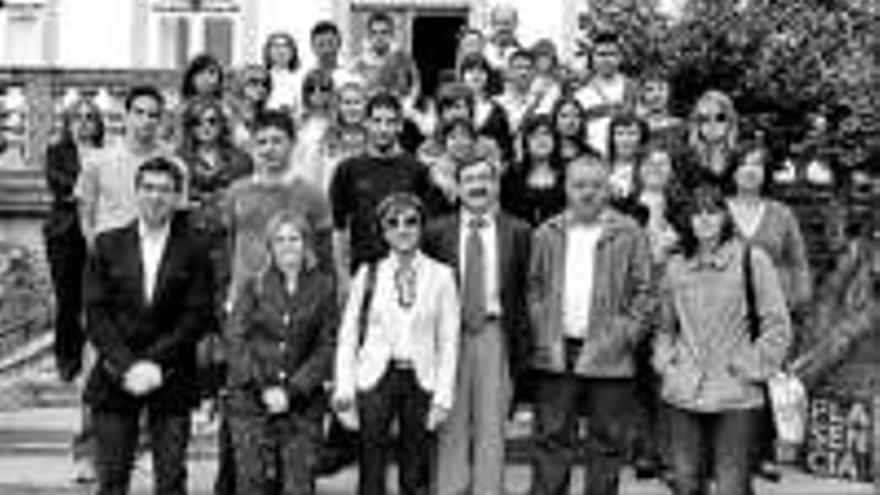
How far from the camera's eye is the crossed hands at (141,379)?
8289 mm

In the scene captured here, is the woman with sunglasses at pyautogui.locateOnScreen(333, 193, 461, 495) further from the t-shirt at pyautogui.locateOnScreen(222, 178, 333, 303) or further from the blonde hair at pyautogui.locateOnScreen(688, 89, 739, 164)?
the blonde hair at pyautogui.locateOnScreen(688, 89, 739, 164)

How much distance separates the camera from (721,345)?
28.9 feet

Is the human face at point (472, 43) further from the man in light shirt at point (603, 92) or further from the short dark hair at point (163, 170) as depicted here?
the short dark hair at point (163, 170)

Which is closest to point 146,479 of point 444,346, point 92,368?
point 92,368

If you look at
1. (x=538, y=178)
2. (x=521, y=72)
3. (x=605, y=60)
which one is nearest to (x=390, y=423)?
(x=538, y=178)

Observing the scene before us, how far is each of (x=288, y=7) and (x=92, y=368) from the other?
38.6 ft

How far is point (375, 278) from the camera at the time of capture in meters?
8.89

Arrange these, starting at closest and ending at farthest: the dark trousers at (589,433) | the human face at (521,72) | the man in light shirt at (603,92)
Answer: the dark trousers at (589,433)
the man in light shirt at (603,92)
the human face at (521,72)

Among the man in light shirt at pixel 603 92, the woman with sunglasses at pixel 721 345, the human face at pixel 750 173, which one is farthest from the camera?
the man in light shirt at pixel 603 92

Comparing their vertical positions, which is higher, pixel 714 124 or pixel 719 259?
pixel 714 124

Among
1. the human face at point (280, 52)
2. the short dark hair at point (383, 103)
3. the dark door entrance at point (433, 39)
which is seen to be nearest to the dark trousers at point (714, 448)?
the short dark hair at point (383, 103)

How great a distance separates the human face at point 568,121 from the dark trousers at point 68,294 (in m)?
3.53

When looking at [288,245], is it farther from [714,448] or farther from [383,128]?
[714,448]

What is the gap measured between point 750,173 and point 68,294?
494 cm
